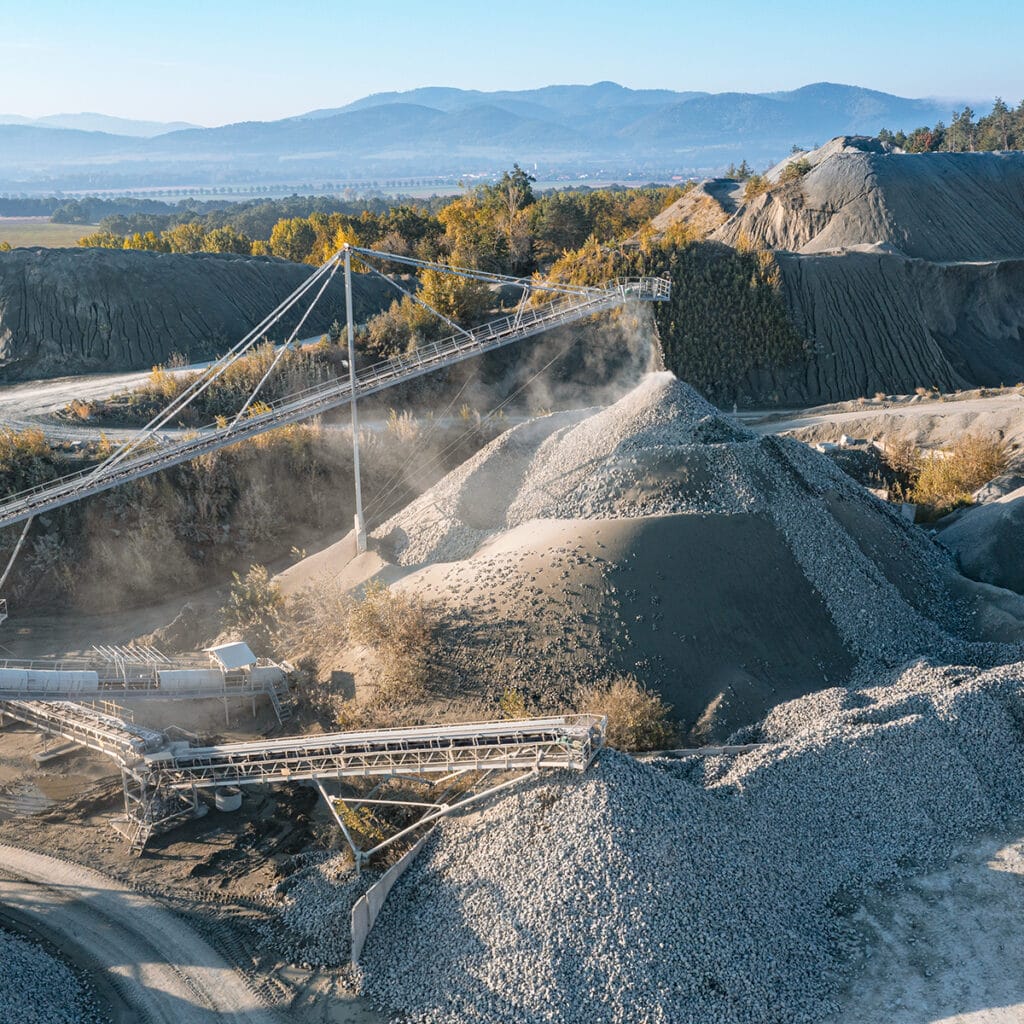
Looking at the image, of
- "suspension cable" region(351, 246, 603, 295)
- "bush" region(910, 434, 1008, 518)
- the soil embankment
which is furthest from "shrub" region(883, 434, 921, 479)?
"suspension cable" region(351, 246, 603, 295)

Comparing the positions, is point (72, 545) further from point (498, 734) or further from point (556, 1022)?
point (556, 1022)

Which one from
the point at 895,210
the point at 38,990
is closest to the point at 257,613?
the point at 38,990

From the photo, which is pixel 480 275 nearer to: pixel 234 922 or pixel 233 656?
pixel 233 656

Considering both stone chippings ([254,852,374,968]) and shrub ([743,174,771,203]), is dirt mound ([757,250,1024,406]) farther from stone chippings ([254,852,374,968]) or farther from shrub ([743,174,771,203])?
stone chippings ([254,852,374,968])

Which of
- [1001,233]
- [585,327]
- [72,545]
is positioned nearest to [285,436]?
[72,545]

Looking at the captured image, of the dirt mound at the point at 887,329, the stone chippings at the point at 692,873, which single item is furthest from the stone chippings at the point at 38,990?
the dirt mound at the point at 887,329

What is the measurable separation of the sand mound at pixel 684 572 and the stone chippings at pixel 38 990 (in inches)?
398

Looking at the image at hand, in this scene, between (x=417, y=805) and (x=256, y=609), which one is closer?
(x=417, y=805)

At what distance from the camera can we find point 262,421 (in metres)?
32.7

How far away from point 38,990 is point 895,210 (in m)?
60.6

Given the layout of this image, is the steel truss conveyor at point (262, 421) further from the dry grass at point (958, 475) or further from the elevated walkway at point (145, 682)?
the dry grass at point (958, 475)

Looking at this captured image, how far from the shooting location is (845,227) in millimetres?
61125

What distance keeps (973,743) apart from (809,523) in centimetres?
759

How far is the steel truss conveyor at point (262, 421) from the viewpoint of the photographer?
29734mm
